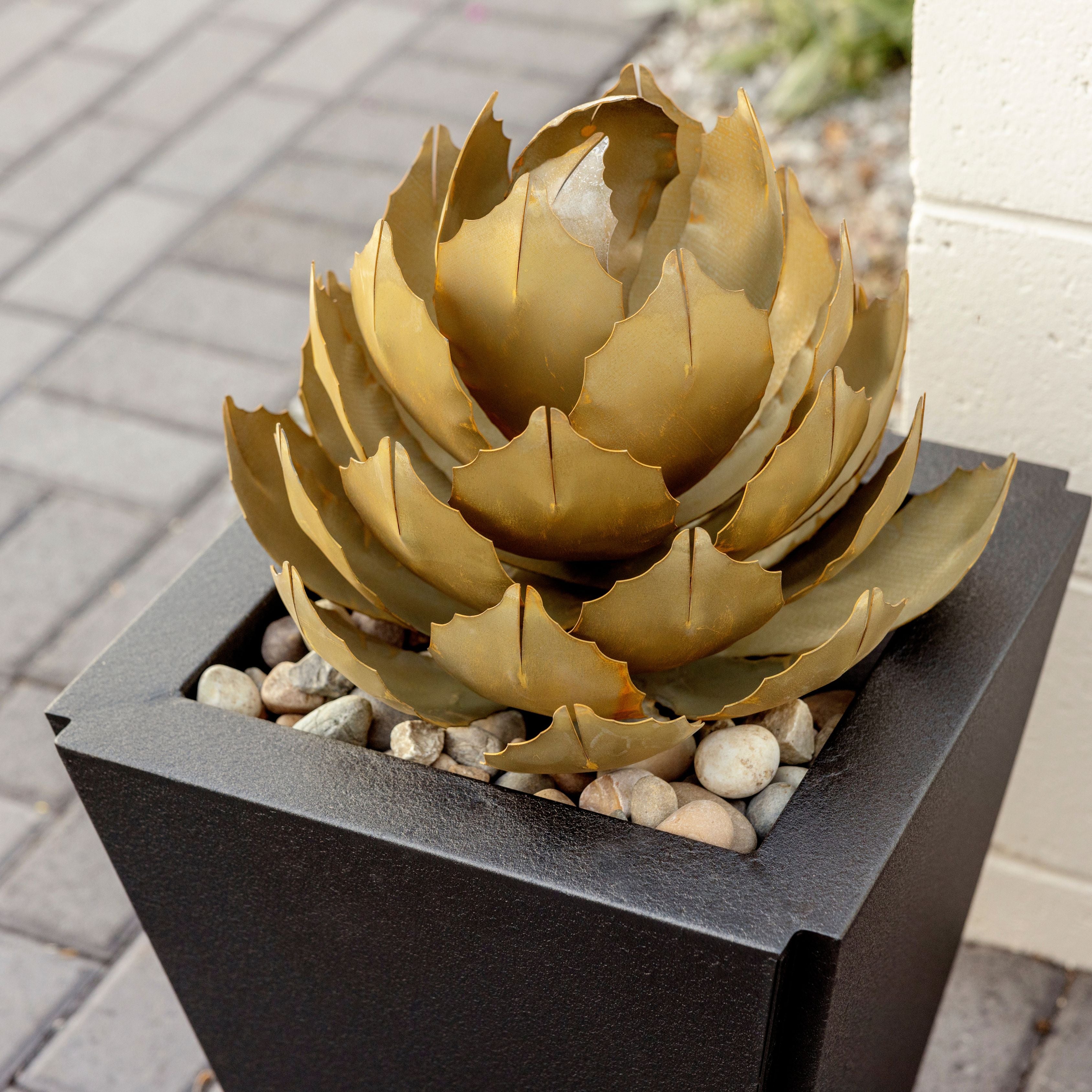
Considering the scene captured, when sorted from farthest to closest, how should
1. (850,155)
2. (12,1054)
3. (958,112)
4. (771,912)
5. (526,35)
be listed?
(526,35) < (850,155) < (12,1054) < (958,112) < (771,912)

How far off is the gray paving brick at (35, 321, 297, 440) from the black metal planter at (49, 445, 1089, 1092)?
1.32m

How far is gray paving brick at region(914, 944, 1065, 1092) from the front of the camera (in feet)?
4.67

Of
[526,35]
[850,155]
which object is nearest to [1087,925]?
[850,155]

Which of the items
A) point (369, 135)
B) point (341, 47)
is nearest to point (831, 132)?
point (369, 135)

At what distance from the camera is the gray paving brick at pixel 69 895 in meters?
1.58

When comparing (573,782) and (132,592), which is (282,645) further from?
(132,592)

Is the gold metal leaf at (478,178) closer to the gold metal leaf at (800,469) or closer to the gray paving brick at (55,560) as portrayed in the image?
the gold metal leaf at (800,469)

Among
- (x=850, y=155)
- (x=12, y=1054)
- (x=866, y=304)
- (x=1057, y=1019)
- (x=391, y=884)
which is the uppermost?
(x=866, y=304)

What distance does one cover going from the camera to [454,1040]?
2.99 ft

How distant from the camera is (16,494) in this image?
2.15m

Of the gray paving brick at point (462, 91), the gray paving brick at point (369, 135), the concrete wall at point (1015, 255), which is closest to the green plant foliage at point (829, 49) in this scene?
the gray paving brick at point (462, 91)

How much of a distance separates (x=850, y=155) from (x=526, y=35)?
0.82 m

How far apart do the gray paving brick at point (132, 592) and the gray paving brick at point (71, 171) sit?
895 mm

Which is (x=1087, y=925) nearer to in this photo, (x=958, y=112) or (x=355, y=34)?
(x=958, y=112)
